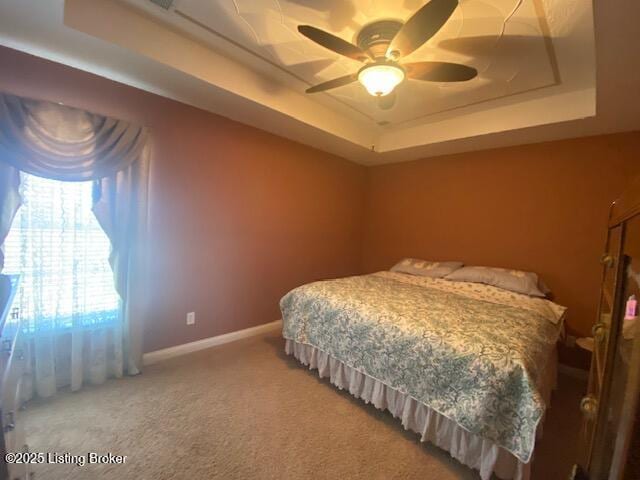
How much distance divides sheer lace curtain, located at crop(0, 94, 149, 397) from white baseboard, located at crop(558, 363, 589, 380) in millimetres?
3824

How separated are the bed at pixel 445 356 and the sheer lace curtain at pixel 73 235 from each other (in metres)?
1.38

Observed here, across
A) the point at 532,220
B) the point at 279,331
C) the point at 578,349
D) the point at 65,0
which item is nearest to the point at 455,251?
the point at 532,220

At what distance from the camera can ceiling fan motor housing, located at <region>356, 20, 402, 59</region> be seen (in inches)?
68.2

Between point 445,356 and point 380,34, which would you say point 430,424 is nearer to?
point 445,356

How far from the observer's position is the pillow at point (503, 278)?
2.64m

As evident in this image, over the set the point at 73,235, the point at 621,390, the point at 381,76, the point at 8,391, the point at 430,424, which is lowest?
the point at 430,424

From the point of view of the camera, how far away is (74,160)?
1952mm

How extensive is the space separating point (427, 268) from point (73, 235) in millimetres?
3275

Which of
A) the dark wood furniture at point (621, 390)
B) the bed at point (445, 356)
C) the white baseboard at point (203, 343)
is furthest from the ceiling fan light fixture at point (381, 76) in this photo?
the white baseboard at point (203, 343)

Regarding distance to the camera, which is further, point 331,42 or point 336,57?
point 336,57

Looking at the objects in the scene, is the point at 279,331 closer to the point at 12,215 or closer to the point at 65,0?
the point at 12,215

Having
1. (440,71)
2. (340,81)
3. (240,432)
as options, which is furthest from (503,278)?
(240,432)

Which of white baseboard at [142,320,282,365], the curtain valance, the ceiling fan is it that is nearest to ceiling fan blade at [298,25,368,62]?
the ceiling fan

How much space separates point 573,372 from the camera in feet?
8.80
